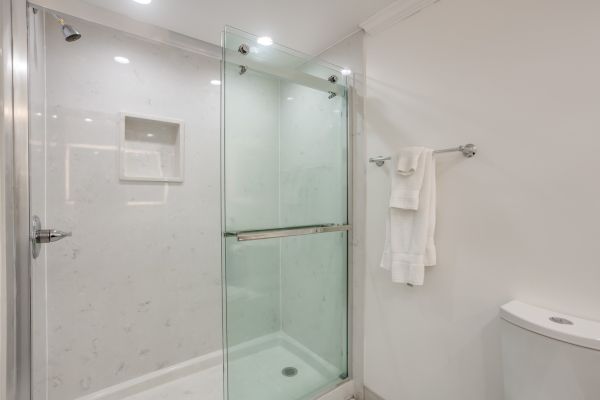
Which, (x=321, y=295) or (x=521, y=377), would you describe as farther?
(x=321, y=295)

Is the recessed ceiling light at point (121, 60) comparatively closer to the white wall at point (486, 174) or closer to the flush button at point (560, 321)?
the white wall at point (486, 174)

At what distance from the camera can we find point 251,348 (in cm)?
146

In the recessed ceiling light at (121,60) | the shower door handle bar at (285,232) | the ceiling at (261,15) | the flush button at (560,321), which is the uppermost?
the ceiling at (261,15)

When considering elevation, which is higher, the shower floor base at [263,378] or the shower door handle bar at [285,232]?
the shower door handle bar at [285,232]

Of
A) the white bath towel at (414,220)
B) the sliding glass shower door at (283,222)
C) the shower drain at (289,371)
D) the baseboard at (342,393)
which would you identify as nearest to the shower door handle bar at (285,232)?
the sliding glass shower door at (283,222)

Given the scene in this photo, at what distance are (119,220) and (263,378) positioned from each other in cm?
130

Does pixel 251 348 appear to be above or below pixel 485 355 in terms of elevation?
below

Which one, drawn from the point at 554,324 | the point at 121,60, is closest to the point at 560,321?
the point at 554,324

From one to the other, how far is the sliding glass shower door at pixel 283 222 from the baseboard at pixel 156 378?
76 centimetres

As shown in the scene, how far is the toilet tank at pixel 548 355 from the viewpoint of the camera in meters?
0.84

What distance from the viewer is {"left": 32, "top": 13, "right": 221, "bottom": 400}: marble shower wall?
1.55m

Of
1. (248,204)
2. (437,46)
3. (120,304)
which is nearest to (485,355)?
(248,204)

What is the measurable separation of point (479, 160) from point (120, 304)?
7.16 ft

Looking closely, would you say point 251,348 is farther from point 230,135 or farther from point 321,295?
point 230,135
